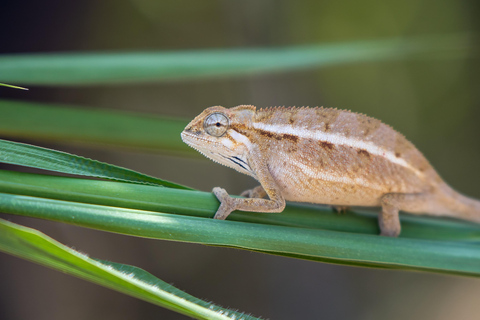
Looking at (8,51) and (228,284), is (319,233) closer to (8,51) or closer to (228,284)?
(228,284)

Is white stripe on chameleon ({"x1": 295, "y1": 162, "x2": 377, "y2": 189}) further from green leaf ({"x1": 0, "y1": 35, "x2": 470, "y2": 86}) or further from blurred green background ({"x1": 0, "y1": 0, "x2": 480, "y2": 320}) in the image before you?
blurred green background ({"x1": 0, "y1": 0, "x2": 480, "y2": 320})

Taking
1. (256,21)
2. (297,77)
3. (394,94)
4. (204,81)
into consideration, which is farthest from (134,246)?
(394,94)

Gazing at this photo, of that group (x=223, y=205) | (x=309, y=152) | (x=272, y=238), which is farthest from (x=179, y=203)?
(x=309, y=152)

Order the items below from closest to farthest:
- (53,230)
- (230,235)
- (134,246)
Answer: (230,235)
(53,230)
(134,246)

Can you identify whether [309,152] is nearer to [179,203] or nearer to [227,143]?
[227,143]

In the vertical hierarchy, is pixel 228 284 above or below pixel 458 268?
below

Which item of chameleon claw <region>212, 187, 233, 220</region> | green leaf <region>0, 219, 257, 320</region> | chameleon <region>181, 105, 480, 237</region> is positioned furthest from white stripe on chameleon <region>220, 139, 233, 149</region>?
→ green leaf <region>0, 219, 257, 320</region>

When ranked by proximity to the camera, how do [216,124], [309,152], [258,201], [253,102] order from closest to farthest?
[258,201]
[216,124]
[309,152]
[253,102]
